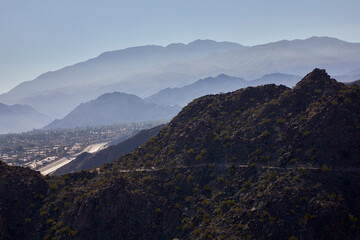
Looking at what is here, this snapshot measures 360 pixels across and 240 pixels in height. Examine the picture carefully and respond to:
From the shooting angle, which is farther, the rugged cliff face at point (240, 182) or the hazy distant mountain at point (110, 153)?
the hazy distant mountain at point (110, 153)

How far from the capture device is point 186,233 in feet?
96.2

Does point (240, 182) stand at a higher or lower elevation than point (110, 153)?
higher

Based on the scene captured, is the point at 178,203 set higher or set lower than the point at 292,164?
lower

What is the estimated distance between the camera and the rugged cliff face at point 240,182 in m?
26.0

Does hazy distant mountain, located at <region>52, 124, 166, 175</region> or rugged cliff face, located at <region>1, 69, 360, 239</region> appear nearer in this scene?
rugged cliff face, located at <region>1, 69, 360, 239</region>

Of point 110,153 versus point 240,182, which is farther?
point 110,153

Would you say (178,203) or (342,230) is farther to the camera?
(178,203)

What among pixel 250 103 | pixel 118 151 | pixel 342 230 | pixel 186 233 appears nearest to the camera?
pixel 342 230

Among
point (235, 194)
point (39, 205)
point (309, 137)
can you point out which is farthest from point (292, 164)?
point (39, 205)

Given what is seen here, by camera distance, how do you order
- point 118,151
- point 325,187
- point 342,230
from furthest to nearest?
point 118,151
point 325,187
point 342,230

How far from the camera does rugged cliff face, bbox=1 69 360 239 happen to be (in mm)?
25953

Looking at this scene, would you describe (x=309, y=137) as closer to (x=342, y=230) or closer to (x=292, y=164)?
(x=292, y=164)

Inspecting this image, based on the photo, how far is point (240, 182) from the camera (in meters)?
31.1

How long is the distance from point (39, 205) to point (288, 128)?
883 inches
